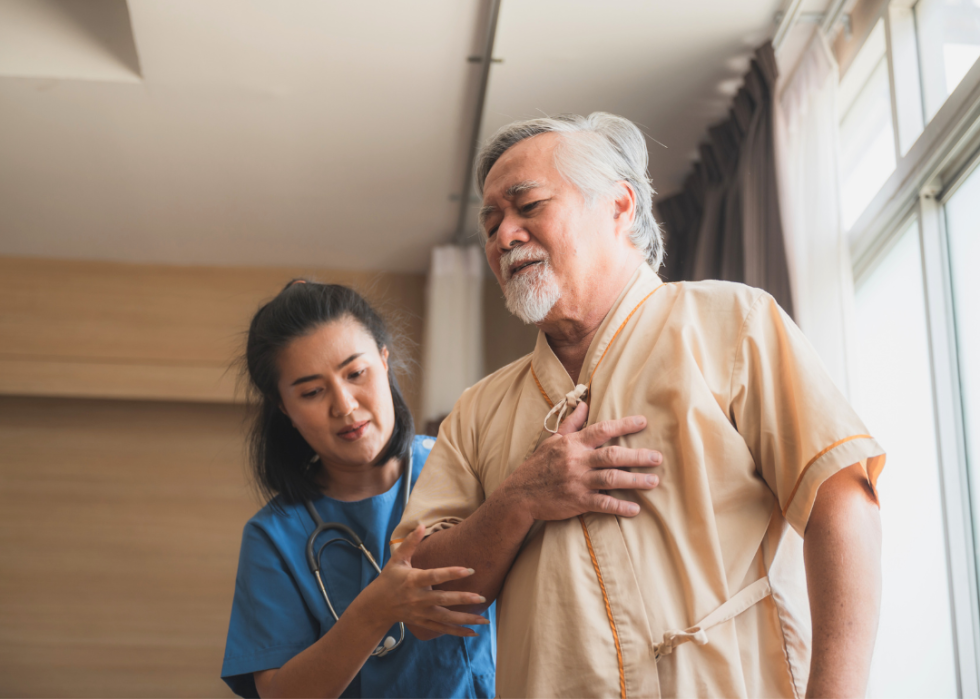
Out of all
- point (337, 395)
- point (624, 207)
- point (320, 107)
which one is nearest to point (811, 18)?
point (624, 207)

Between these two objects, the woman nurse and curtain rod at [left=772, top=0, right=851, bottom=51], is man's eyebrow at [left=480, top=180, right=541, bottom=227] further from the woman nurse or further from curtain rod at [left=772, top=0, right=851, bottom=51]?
curtain rod at [left=772, top=0, right=851, bottom=51]

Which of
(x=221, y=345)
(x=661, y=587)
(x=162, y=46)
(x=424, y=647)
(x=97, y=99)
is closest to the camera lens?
(x=661, y=587)

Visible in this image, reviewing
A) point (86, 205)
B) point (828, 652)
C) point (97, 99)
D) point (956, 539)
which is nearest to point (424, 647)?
point (828, 652)

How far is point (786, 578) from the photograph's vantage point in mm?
1227

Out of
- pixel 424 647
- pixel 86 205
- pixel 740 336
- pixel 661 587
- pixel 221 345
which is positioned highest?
pixel 86 205

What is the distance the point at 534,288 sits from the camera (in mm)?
1418

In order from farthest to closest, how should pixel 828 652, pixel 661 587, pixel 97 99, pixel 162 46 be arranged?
pixel 97 99, pixel 162 46, pixel 661 587, pixel 828 652

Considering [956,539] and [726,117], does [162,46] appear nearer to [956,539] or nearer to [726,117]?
[726,117]

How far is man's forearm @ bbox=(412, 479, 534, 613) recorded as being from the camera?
128cm

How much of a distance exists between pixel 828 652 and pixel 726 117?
2.78 meters

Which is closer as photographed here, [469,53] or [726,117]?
[469,53]

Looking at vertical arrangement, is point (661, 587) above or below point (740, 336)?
below

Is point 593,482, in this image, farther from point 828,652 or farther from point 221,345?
point 221,345

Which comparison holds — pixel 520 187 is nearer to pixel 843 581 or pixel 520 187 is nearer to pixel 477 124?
pixel 843 581
